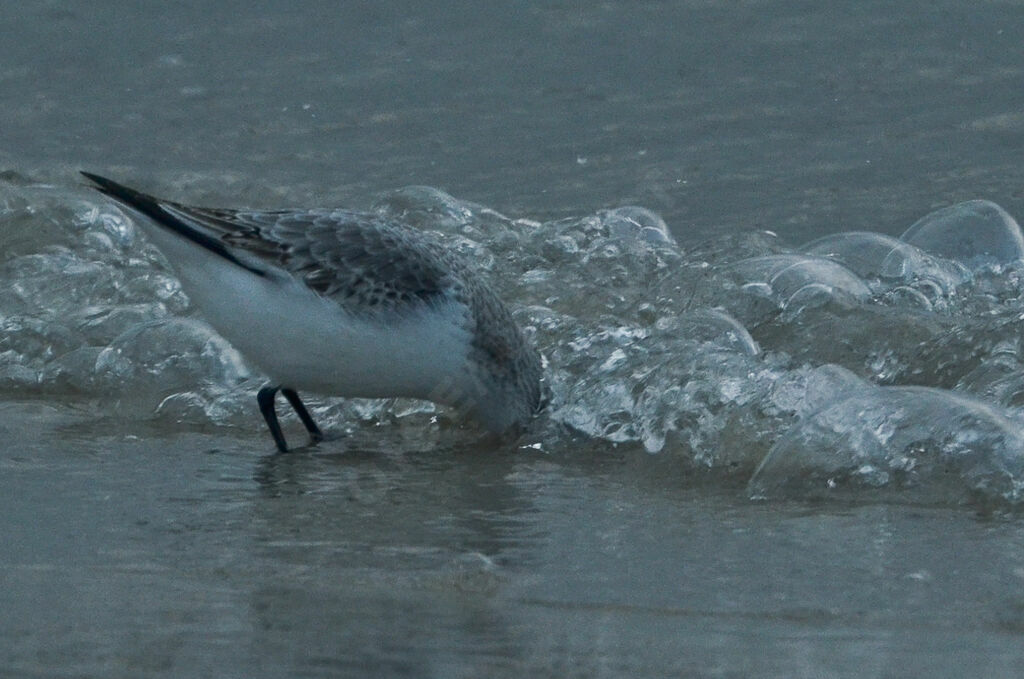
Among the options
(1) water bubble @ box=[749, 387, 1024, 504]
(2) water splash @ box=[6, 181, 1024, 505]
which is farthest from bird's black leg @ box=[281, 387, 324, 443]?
(1) water bubble @ box=[749, 387, 1024, 504]

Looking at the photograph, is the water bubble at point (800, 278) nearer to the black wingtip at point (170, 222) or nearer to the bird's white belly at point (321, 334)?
the bird's white belly at point (321, 334)

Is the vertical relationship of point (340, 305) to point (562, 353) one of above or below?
above

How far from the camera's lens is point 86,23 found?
1172 cm

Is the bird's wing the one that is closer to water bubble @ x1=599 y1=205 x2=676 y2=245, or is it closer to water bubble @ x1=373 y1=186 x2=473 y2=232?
water bubble @ x1=599 y1=205 x2=676 y2=245

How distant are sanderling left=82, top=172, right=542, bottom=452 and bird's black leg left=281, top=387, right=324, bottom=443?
0.42 feet

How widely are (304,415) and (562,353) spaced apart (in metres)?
0.98

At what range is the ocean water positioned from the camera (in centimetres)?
358

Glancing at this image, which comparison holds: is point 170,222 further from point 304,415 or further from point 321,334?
point 304,415

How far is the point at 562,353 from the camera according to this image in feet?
20.5

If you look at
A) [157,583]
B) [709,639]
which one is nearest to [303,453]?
[157,583]

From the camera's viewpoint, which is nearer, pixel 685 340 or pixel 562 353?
pixel 685 340

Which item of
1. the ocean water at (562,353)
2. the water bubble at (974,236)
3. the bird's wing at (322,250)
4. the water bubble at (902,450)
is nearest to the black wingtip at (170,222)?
the bird's wing at (322,250)

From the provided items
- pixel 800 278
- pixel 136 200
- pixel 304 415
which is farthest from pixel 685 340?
pixel 136 200

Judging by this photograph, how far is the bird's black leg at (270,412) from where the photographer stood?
5.69 m
